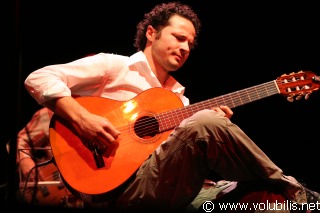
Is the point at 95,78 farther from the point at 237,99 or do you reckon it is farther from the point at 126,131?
the point at 237,99

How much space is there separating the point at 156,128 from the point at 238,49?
1.36m

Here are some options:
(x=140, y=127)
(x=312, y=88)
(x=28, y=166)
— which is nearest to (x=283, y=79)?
(x=312, y=88)

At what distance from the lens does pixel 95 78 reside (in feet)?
7.11

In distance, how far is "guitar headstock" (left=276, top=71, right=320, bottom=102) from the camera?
6.80 feet

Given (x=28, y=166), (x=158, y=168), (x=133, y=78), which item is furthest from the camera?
(x=28, y=166)

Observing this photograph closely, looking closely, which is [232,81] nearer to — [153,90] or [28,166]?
[153,90]

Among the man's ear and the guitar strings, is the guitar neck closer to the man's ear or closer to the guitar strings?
the guitar strings

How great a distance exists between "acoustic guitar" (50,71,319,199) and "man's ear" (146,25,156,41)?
73 cm

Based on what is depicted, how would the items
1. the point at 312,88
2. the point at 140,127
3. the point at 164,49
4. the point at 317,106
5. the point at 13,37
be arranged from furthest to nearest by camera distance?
1. the point at 317,106
2. the point at 164,49
3. the point at 312,88
4. the point at 140,127
5. the point at 13,37

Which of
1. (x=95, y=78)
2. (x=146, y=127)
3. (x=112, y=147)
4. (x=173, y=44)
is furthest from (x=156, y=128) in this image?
(x=173, y=44)

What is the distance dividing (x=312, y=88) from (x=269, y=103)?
0.73 m

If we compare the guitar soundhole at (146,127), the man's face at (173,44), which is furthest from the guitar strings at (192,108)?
the man's face at (173,44)

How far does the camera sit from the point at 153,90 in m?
2.05

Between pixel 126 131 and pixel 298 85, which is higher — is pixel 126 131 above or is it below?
below
